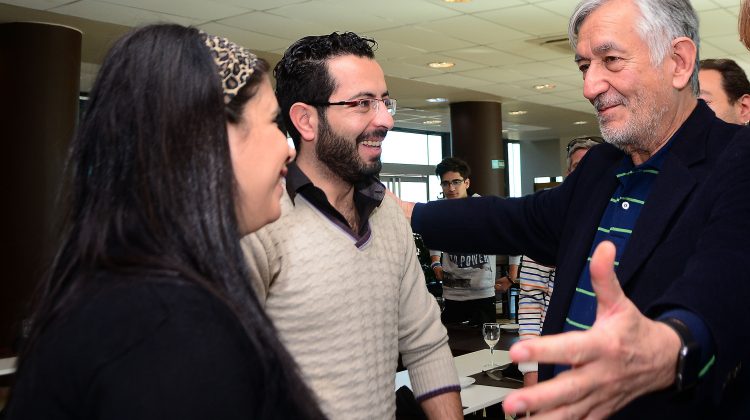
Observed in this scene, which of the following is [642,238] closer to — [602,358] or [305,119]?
[602,358]

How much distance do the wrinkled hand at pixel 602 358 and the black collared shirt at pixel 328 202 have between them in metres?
1.11

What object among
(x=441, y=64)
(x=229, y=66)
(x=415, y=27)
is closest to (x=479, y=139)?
(x=441, y=64)

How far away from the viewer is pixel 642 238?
1321mm

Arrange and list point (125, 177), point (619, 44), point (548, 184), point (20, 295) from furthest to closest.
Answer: point (548, 184) < point (20, 295) < point (619, 44) < point (125, 177)

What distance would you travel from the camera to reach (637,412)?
1274 millimetres

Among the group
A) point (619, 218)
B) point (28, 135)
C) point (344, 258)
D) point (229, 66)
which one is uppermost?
point (28, 135)

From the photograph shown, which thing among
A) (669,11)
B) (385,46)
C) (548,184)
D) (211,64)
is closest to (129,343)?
(211,64)

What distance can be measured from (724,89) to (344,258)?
1.88m

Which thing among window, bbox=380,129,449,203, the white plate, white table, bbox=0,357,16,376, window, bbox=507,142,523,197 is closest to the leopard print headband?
the white plate

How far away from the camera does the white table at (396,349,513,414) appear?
9.89 feet

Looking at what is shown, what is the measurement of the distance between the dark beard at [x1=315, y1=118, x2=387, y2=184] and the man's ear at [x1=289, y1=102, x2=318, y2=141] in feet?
0.09

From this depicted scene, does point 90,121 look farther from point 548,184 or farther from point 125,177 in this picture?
point 548,184

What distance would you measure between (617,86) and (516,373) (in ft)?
7.24

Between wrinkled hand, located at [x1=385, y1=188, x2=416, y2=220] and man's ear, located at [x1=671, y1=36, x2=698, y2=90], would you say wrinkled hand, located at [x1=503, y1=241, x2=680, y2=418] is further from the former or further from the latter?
wrinkled hand, located at [x1=385, y1=188, x2=416, y2=220]
